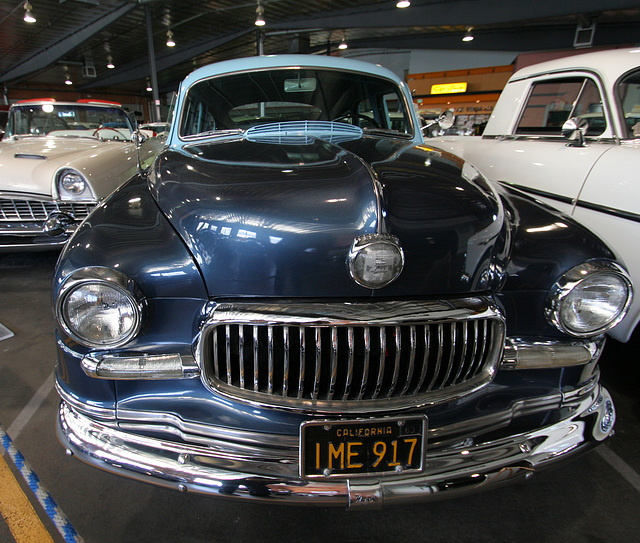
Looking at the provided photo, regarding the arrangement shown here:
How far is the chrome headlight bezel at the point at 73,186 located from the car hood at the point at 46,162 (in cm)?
5

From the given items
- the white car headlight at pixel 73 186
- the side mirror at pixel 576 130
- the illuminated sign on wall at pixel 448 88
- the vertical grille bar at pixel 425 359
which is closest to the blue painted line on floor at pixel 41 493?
the vertical grille bar at pixel 425 359

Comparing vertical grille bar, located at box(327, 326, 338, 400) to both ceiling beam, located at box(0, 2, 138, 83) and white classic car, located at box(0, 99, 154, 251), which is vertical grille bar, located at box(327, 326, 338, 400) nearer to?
white classic car, located at box(0, 99, 154, 251)

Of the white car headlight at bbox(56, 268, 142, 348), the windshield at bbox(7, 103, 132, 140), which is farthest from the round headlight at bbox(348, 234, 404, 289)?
the windshield at bbox(7, 103, 132, 140)

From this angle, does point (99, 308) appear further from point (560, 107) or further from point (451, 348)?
point (560, 107)

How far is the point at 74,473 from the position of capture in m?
1.75

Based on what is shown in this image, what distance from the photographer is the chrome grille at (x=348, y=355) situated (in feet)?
3.72

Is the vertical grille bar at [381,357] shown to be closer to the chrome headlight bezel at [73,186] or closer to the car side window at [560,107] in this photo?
the car side window at [560,107]

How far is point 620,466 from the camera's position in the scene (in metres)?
1.85

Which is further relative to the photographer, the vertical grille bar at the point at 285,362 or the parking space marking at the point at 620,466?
the parking space marking at the point at 620,466

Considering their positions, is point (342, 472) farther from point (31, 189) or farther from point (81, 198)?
point (31, 189)

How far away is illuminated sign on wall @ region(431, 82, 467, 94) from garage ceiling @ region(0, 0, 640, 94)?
118 cm

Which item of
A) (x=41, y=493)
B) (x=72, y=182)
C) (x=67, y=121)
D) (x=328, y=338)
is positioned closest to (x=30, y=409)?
(x=41, y=493)

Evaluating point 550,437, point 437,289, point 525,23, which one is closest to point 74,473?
point 437,289

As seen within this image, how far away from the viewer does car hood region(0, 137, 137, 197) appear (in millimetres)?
3559
